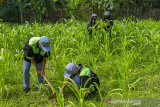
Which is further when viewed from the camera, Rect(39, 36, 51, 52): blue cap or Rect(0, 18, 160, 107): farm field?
Rect(0, 18, 160, 107): farm field

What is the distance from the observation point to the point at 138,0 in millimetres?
13477

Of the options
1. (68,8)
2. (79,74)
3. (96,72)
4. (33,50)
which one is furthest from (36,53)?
(68,8)

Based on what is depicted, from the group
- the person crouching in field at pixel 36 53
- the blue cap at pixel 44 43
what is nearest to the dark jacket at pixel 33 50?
the person crouching in field at pixel 36 53

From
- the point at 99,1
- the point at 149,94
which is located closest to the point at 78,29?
the point at 149,94

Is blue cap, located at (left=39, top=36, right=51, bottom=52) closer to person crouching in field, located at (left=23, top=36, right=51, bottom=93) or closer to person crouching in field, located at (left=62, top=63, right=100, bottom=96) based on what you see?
person crouching in field, located at (left=23, top=36, right=51, bottom=93)

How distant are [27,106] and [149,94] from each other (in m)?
1.90

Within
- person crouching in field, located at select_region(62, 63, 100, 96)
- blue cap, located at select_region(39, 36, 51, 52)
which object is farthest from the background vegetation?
person crouching in field, located at select_region(62, 63, 100, 96)

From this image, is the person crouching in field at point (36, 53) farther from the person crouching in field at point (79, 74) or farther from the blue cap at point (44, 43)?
the person crouching in field at point (79, 74)

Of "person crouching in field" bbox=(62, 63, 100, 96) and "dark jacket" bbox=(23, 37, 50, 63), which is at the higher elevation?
"dark jacket" bbox=(23, 37, 50, 63)

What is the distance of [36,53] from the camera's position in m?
2.61

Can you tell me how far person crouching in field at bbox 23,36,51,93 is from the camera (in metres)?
2.35

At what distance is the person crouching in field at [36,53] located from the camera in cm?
235

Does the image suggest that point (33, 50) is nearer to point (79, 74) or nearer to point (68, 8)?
point (79, 74)

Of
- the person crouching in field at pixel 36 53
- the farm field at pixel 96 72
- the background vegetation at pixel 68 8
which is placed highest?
the background vegetation at pixel 68 8
